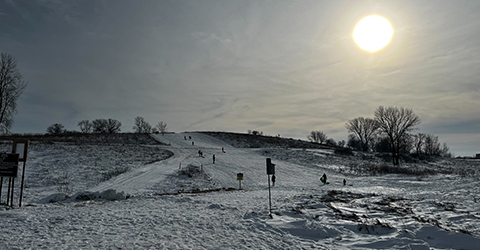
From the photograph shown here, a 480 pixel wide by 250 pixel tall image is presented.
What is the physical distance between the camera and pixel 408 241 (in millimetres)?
6684

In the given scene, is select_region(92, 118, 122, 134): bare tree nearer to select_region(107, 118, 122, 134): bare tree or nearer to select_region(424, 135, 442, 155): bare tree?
select_region(107, 118, 122, 134): bare tree

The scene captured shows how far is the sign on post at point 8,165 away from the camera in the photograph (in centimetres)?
1187

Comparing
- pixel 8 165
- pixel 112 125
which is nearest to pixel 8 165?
pixel 8 165

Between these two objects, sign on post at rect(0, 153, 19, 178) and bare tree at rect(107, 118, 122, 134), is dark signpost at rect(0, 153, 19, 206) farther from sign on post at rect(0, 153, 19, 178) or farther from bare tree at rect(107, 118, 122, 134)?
bare tree at rect(107, 118, 122, 134)

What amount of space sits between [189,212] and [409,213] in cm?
941

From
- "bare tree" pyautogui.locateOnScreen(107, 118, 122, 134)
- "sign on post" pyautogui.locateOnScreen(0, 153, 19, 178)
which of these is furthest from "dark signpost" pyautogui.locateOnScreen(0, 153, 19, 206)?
"bare tree" pyautogui.locateOnScreen(107, 118, 122, 134)

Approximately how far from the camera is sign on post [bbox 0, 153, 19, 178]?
11.9m

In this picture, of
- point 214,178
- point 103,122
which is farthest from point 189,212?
point 103,122

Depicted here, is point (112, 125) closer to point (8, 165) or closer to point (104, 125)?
point (104, 125)

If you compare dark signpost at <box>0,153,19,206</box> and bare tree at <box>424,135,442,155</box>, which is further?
bare tree at <box>424,135,442,155</box>

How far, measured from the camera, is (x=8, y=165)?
11906 millimetres

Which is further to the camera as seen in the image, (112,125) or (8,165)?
(112,125)

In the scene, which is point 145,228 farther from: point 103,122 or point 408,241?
point 103,122

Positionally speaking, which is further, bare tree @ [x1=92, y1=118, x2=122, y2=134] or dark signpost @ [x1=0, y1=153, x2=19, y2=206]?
bare tree @ [x1=92, y1=118, x2=122, y2=134]
